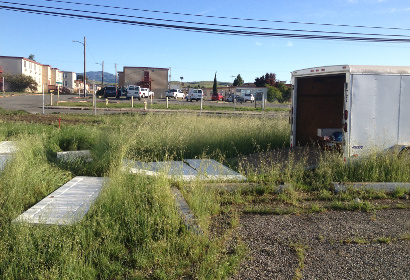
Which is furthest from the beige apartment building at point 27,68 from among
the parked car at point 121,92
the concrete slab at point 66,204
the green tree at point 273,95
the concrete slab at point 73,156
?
the concrete slab at point 66,204

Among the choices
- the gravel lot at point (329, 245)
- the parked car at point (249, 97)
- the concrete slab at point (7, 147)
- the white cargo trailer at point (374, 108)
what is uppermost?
the parked car at point (249, 97)

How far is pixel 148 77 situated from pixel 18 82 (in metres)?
21.9

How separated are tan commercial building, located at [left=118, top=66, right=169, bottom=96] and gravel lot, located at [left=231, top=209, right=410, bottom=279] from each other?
68.9 metres

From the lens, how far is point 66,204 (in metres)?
6.31

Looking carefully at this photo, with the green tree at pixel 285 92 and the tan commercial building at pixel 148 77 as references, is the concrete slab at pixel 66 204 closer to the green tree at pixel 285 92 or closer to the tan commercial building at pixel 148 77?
the green tree at pixel 285 92

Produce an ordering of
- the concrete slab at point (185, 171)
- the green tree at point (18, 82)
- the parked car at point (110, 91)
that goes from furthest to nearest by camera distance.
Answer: the green tree at point (18, 82), the parked car at point (110, 91), the concrete slab at point (185, 171)

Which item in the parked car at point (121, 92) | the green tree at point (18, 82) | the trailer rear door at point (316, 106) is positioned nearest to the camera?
the trailer rear door at point (316, 106)

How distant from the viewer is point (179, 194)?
6.67 metres

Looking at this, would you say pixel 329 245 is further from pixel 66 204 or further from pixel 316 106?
pixel 316 106

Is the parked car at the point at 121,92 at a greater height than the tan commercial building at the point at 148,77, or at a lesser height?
lesser

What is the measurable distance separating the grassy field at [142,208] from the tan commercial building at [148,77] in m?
64.0

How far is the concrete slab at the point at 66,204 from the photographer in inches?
210

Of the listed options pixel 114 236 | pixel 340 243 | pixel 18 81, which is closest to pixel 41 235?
pixel 114 236

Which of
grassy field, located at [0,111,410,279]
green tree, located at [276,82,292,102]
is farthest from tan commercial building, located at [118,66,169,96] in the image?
grassy field, located at [0,111,410,279]
